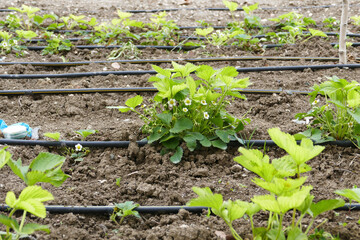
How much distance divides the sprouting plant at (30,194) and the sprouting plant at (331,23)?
3.78 metres

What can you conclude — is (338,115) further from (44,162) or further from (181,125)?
(44,162)

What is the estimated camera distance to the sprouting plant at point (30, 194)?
1.40 m

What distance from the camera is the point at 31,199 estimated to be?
141cm

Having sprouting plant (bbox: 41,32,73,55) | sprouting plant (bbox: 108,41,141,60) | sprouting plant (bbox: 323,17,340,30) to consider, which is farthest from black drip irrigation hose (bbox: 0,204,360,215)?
sprouting plant (bbox: 323,17,340,30)

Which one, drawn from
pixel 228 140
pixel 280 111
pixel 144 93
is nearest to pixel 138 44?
pixel 144 93

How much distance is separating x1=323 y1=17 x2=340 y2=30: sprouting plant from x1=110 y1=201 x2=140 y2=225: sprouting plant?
11.3ft

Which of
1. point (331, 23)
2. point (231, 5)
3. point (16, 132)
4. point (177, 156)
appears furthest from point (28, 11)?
point (331, 23)

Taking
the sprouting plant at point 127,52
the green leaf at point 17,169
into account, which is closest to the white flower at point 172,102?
the green leaf at point 17,169

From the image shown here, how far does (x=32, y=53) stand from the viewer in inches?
164

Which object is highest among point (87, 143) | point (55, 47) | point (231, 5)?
point (231, 5)

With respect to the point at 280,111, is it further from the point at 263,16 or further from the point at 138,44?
the point at 263,16

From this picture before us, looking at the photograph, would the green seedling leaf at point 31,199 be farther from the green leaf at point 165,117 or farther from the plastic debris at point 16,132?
the plastic debris at point 16,132

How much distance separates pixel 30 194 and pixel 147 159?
3.27ft

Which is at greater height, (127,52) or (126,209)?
(127,52)
